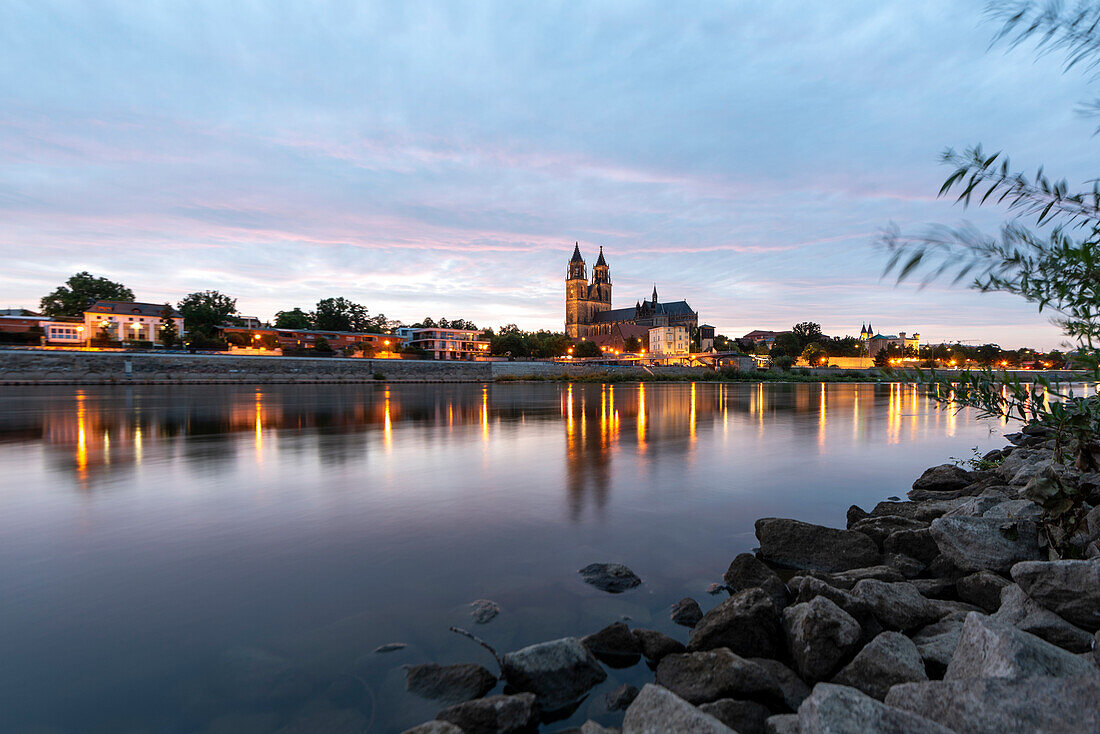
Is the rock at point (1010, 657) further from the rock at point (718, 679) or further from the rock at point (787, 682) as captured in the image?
the rock at point (718, 679)

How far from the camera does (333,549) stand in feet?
25.6

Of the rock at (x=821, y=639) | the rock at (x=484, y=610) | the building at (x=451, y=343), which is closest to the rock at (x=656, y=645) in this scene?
the rock at (x=821, y=639)

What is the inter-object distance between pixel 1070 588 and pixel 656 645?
343 centimetres

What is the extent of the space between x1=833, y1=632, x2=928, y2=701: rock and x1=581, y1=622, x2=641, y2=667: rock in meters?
1.75

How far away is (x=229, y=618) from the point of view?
18.9ft

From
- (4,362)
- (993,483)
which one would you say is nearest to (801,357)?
(993,483)

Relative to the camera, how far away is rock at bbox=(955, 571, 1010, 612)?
5.36m

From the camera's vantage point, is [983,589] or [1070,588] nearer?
[1070,588]

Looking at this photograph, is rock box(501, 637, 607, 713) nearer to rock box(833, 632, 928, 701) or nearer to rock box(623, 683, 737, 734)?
rock box(623, 683, 737, 734)

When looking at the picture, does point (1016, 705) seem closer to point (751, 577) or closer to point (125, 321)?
point (751, 577)

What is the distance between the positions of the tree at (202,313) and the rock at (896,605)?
478 feet

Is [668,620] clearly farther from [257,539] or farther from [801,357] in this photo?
[801,357]

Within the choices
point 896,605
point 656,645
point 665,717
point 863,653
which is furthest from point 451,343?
point 665,717

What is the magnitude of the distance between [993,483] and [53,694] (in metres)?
14.6
